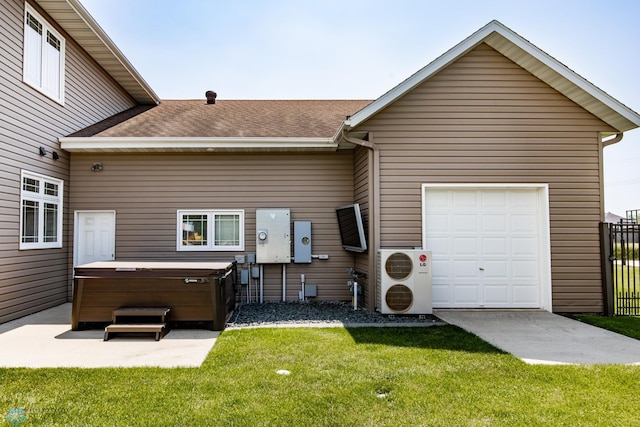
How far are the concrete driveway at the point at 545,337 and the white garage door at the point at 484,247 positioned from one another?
0.29 metres

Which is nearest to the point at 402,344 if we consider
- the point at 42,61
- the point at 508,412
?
the point at 508,412

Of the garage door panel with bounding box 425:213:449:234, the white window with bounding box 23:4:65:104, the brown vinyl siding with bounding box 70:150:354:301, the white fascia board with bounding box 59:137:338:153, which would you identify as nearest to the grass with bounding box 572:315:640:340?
the garage door panel with bounding box 425:213:449:234

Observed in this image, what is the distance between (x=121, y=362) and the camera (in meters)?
4.26

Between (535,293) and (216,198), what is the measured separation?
6227 mm

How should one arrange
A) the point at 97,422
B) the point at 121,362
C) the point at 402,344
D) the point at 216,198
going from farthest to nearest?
the point at 216,198 → the point at 402,344 → the point at 121,362 → the point at 97,422

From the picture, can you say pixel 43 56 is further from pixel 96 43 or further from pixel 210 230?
pixel 210 230

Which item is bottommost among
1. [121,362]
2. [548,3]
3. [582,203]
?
[121,362]

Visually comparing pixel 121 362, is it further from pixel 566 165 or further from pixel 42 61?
pixel 566 165

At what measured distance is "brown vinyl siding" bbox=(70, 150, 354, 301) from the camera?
801 centimetres

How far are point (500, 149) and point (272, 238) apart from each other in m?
4.48

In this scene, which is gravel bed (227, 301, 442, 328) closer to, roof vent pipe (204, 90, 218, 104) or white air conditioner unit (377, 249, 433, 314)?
white air conditioner unit (377, 249, 433, 314)

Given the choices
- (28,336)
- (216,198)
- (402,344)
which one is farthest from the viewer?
(216,198)

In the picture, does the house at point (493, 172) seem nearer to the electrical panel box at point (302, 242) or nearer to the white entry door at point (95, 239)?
the electrical panel box at point (302, 242)

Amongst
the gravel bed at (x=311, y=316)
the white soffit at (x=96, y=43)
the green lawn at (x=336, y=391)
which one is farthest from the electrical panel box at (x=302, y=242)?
the white soffit at (x=96, y=43)
